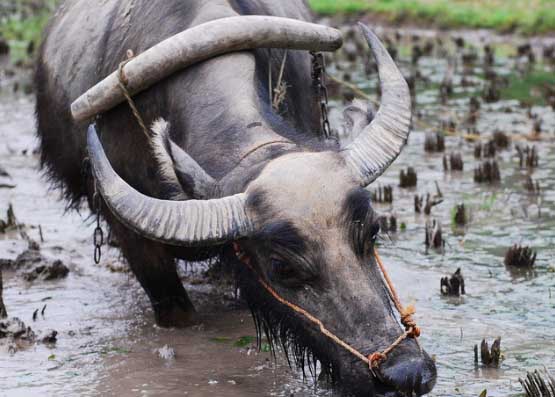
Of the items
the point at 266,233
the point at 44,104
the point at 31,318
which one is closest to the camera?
the point at 266,233

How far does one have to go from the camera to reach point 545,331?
5047 mm

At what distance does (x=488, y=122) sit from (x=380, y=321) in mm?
7329

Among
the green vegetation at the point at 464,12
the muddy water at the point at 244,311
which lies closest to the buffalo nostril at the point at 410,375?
the muddy water at the point at 244,311

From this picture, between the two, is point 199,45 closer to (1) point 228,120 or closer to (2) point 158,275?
(1) point 228,120

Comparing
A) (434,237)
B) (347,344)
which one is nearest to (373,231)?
(347,344)

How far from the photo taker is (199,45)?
446cm

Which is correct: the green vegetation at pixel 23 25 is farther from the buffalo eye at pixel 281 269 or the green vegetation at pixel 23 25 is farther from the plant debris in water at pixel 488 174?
the buffalo eye at pixel 281 269

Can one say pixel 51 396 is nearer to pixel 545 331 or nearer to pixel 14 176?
pixel 545 331

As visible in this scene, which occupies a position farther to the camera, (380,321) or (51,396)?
(51,396)

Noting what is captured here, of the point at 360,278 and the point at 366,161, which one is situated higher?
the point at 366,161

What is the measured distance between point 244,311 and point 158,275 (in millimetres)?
594

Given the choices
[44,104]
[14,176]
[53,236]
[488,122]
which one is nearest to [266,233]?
[44,104]

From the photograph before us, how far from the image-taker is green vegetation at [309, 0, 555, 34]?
16938mm

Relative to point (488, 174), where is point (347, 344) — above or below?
above
